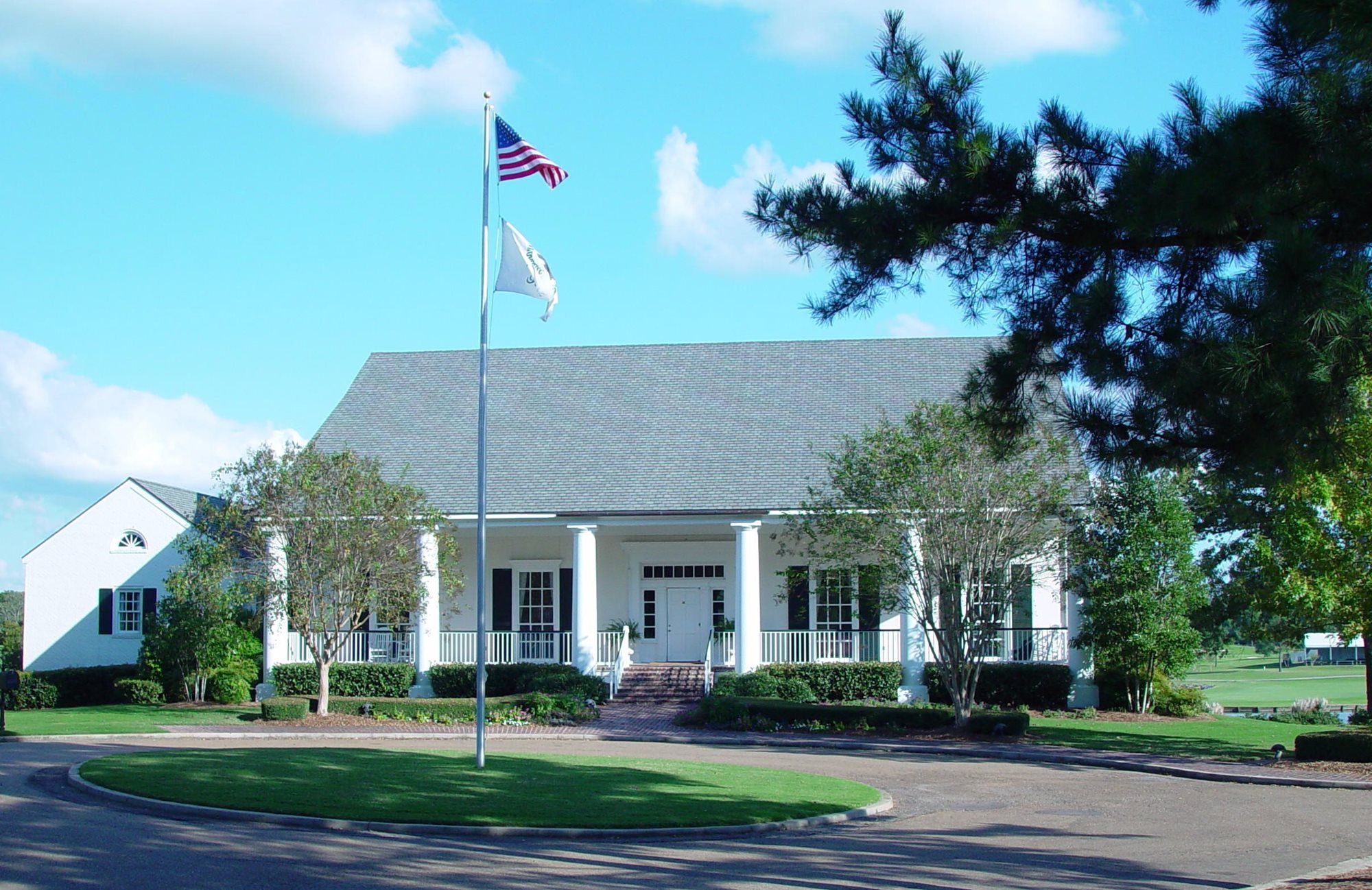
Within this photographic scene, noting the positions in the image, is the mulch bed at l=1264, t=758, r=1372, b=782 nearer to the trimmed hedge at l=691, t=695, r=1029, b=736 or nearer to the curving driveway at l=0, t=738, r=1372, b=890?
the curving driveway at l=0, t=738, r=1372, b=890

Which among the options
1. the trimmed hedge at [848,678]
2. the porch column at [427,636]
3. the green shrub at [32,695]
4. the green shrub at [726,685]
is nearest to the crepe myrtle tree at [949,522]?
the trimmed hedge at [848,678]

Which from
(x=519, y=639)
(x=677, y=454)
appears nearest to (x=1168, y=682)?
(x=677, y=454)

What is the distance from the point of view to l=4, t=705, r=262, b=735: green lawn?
22.8 metres

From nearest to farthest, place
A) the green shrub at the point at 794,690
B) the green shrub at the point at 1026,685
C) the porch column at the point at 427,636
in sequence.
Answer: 1. the green shrub at the point at 794,690
2. the green shrub at the point at 1026,685
3. the porch column at the point at 427,636

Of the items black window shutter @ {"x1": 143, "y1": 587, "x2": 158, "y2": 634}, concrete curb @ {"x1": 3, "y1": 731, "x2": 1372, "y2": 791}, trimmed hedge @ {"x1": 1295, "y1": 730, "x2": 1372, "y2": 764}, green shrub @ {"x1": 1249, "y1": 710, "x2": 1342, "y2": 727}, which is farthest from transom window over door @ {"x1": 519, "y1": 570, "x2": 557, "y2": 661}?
green shrub @ {"x1": 1249, "y1": 710, "x2": 1342, "y2": 727}

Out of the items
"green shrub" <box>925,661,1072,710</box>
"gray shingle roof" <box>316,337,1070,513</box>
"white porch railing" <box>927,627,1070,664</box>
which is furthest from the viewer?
"gray shingle roof" <box>316,337,1070,513</box>

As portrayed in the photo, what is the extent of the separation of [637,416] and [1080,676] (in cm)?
1313

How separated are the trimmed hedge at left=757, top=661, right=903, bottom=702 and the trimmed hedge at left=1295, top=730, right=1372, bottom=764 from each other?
981 centimetres

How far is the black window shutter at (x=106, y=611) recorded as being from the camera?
3562cm

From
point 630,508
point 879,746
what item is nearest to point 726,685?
point 630,508

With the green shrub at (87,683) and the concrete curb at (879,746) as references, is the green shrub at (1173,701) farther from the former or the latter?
the green shrub at (87,683)

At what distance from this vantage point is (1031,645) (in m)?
29.2

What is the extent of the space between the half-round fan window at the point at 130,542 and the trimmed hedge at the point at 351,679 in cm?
935

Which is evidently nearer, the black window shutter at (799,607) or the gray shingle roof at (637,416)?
the gray shingle roof at (637,416)
